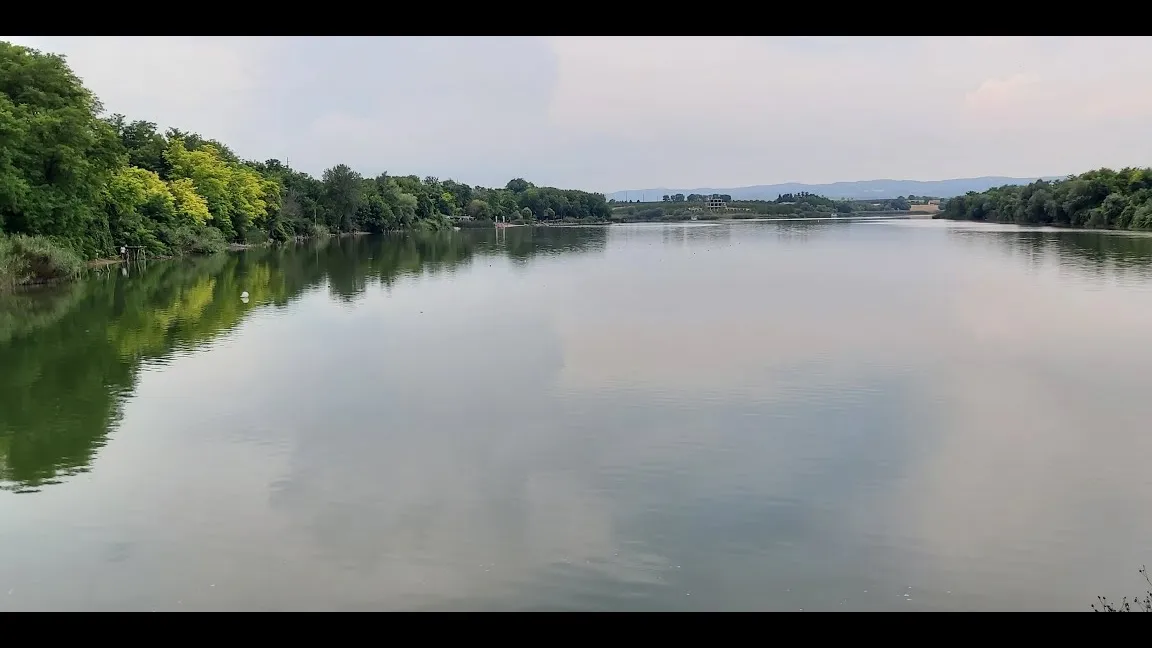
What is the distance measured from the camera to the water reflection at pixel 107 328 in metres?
10.4

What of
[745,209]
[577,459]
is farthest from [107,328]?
[745,209]

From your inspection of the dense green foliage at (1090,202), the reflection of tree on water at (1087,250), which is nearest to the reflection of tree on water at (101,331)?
the reflection of tree on water at (1087,250)

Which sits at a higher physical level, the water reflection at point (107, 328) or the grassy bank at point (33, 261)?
the grassy bank at point (33, 261)

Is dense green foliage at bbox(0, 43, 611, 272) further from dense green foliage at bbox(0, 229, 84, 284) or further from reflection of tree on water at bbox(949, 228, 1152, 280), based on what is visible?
reflection of tree on water at bbox(949, 228, 1152, 280)

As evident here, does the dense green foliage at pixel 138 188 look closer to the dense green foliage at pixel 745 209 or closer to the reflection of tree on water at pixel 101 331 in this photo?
the reflection of tree on water at pixel 101 331

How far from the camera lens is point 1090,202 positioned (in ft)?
210

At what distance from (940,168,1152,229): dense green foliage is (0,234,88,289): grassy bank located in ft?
201

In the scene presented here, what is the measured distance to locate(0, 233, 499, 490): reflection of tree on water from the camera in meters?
10.4

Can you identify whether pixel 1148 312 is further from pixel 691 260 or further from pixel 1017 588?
pixel 691 260

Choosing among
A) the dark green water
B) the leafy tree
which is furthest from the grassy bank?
the dark green water

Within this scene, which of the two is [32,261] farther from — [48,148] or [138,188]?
[138,188]

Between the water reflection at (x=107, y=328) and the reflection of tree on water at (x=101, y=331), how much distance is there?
22mm

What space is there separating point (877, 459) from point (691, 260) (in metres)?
31.8
